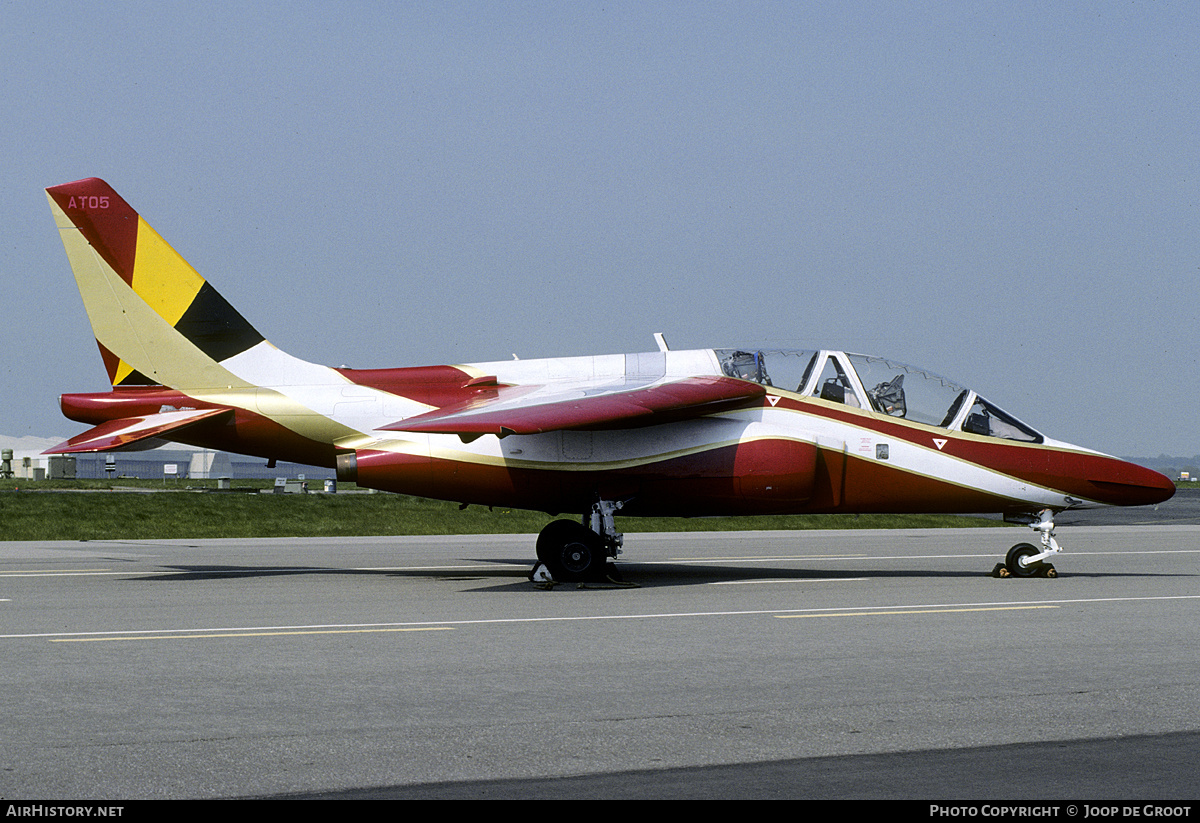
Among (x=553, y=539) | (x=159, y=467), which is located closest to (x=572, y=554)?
(x=553, y=539)

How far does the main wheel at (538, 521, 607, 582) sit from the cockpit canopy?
3.20 m

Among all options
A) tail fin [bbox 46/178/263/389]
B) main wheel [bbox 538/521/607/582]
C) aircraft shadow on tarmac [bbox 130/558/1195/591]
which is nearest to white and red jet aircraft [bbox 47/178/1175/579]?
main wheel [bbox 538/521/607/582]

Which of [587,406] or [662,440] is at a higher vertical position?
[587,406]

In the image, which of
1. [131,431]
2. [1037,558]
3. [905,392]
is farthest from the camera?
[905,392]

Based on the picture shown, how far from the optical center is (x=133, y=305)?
60.1 ft

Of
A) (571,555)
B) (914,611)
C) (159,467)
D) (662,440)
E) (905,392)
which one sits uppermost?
(159,467)

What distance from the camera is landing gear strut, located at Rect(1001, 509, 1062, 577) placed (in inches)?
675

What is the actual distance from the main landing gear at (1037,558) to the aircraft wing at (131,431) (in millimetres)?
11690

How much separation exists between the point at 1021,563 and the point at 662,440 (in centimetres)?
553

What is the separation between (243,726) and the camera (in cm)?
686

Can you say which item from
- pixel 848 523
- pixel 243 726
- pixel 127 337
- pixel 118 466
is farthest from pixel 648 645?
pixel 118 466

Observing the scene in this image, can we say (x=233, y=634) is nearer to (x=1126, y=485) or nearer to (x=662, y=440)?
(x=662, y=440)

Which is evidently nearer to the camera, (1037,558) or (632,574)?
(1037,558)
